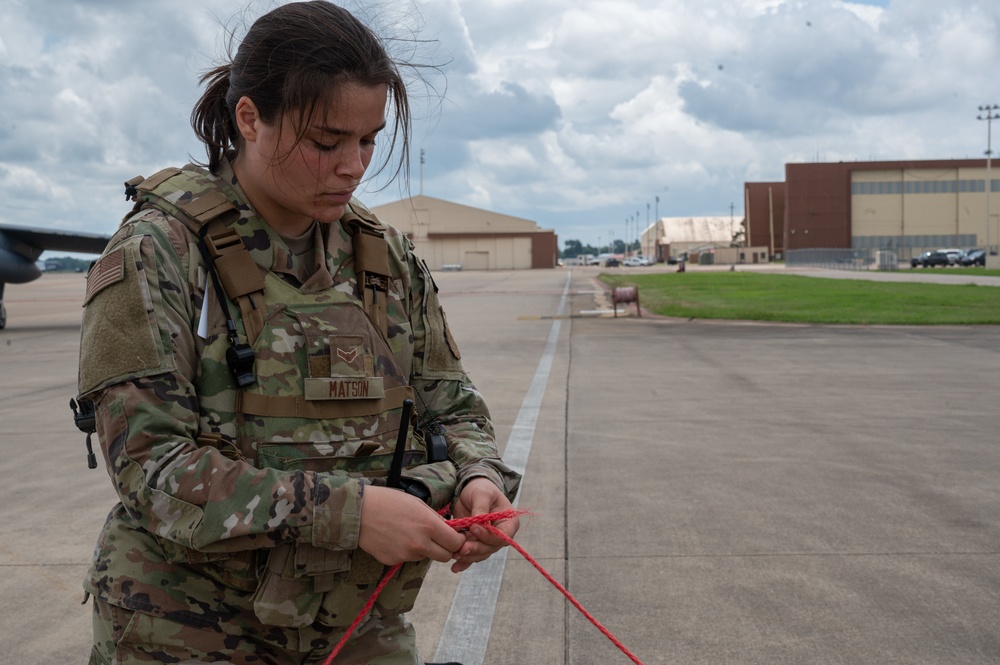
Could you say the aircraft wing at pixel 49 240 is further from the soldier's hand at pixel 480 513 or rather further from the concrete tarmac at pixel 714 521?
the soldier's hand at pixel 480 513

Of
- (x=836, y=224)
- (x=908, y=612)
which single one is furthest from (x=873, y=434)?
(x=836, y=224)

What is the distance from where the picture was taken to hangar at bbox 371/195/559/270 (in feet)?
354

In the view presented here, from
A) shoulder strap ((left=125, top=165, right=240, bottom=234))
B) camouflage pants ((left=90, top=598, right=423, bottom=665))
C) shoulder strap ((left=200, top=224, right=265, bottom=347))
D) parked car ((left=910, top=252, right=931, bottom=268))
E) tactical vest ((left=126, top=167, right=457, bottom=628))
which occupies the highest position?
shoulder strap ((left=125, top=165, right=240, bottom=234))

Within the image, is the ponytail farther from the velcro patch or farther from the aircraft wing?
the aircraft wing

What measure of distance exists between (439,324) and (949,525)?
170 inches

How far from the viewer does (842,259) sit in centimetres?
7606

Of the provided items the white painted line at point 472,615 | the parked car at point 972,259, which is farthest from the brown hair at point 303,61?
the parked car at point 972,259

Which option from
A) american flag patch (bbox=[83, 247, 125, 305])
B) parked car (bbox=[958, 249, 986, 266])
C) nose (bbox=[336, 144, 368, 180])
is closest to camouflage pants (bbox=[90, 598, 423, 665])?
american flag patch (bbox=[83, 247, 125, 305])

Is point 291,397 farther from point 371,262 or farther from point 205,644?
point 205,644

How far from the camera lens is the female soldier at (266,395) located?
1.69m

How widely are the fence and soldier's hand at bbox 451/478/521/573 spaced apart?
73908 millimetres

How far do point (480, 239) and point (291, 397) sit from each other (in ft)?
353

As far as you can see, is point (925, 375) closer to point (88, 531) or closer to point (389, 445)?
point (88, 531)

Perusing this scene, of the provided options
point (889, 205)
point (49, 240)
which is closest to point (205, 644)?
point (49, 240)
